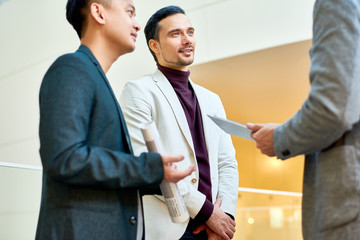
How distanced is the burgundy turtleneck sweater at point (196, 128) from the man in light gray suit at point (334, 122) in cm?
67

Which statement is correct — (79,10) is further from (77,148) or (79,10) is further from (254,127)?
(254,127)

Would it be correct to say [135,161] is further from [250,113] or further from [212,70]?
[250,113]

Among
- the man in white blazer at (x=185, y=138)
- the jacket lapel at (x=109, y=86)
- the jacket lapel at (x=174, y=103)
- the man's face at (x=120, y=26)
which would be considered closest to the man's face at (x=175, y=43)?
the man in white blazer at (x=185, y=138)

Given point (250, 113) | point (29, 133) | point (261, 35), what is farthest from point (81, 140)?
point (29, 133)

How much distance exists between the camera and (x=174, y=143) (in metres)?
1.92

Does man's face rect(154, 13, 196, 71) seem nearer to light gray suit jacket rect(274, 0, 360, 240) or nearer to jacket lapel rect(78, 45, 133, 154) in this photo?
jacket lapel rect(78, 45, 133, 154)

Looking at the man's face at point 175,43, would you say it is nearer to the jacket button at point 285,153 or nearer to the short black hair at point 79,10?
the short black hair at point 79,10

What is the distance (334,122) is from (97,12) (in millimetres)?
901

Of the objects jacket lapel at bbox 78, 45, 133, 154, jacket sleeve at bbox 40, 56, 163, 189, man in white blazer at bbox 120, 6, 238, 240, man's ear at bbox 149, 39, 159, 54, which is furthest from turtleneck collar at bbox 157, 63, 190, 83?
jacket sleeve at bbox 40, 56, 163, 189

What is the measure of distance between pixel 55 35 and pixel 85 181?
19.5 ft

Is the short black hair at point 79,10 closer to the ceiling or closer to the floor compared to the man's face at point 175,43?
closer to the ceiling

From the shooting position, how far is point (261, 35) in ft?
14.2

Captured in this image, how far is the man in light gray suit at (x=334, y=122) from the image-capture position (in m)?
1.10

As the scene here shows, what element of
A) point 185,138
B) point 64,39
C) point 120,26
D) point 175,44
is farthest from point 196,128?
point 64,39
